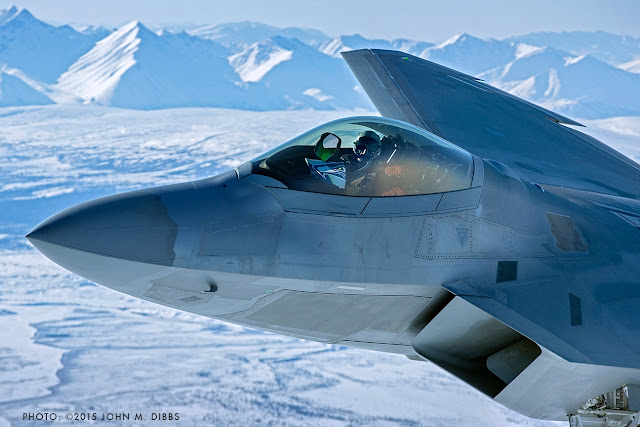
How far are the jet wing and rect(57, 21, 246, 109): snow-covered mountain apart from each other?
6409 inches

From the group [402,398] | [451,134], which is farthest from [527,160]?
[402,398]

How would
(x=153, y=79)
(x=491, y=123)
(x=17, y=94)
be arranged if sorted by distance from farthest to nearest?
(x=153, y=79)
(x=17, y=94)
(x=491, y=123)

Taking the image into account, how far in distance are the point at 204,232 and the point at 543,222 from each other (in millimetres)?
3580

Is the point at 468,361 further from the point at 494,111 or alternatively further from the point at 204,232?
the point at 494,111

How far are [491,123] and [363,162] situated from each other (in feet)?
22.6

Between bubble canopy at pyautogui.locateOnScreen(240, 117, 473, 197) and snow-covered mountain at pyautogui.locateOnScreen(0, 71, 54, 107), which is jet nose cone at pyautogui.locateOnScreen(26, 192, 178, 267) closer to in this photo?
bubble canopy at pyautogui.locateOnScreen(240, 117, 473, 197)

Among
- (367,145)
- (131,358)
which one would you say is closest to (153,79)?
(131,358)

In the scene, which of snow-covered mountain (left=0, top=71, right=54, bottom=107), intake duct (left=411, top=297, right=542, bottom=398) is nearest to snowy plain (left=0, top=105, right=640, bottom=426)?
intake duct (left=411, top=297, right=542, bottom=398)

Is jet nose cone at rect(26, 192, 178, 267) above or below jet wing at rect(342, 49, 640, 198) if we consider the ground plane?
below

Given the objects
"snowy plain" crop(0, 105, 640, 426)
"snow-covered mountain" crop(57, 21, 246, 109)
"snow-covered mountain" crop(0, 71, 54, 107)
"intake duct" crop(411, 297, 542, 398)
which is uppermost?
"snow-covered mountain" crop(57, 21, 246, 109)

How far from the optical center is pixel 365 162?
6.14m

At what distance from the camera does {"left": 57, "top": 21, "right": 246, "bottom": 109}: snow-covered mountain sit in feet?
565

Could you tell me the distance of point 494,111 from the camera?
12961 millimetres

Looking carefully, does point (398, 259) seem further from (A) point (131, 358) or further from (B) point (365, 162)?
(A) point (131, 358)
